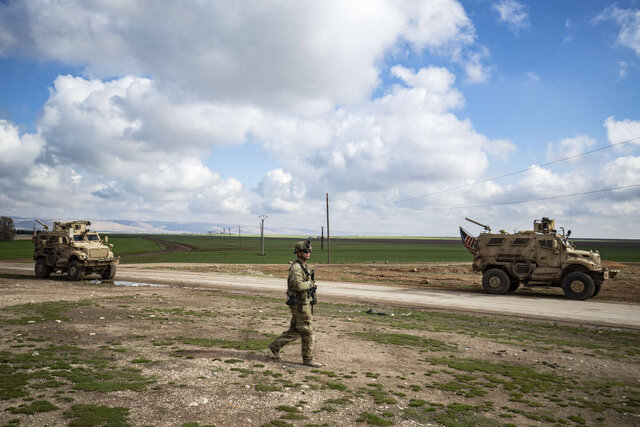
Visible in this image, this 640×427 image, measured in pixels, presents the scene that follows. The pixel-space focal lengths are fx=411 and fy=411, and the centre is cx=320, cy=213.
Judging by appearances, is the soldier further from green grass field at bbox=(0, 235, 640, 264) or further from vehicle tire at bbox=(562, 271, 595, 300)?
green grass field at bbox=(0, 235, 640, 264)

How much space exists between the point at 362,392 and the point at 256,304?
34.0 ft

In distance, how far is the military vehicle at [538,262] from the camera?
20.7 m

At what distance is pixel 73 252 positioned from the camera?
2417 centimetres

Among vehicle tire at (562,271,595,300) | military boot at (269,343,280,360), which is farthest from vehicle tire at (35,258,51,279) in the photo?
vehicle tire at (562,271,595,300)

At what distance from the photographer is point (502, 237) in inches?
Answer: 903

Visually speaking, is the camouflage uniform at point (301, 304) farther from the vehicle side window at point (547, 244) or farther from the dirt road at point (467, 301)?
the vehicle side window at point (547, 244)

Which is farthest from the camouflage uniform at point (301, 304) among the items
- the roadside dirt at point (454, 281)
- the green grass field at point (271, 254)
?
the green grass field at point (271, 254)

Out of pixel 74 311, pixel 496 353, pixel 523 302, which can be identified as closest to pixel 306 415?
pixel 496 353

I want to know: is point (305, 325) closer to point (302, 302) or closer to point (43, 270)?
point (302, 302)

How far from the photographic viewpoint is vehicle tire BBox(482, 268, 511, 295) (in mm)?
22562

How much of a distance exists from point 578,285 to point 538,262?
2059 mm

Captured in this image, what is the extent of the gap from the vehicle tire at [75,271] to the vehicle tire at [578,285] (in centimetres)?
2650

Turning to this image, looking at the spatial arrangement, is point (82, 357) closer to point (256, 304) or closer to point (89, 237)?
point (256, 304)

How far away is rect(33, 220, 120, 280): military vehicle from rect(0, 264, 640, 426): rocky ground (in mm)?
10712
